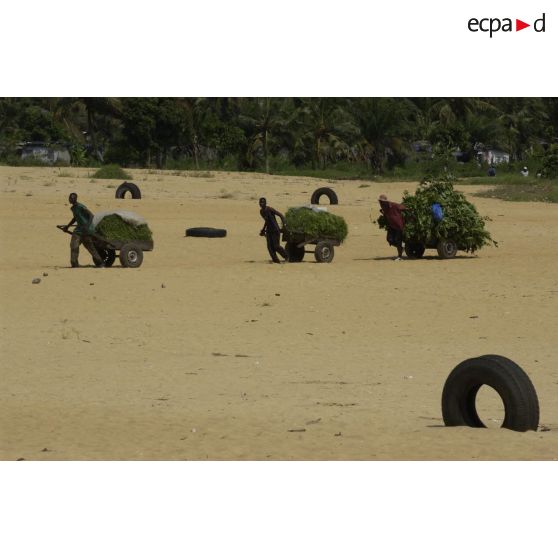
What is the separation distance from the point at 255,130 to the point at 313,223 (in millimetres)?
39961

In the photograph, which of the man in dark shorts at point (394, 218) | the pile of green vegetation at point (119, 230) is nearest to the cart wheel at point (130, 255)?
the pile of green vegetation at point (119, 230)

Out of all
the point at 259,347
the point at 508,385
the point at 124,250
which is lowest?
the point at 259,347

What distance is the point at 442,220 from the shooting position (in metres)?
24.8

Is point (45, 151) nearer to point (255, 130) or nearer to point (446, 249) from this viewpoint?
point (255, 130)

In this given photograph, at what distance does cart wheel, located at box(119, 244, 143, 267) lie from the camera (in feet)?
77.5

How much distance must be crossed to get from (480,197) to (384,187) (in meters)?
5.85

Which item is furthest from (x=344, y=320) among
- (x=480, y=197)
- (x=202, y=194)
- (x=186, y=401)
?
(x=480, y=197)

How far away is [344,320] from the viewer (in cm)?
1825

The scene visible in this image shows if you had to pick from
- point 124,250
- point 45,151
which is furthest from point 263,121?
point 124,250

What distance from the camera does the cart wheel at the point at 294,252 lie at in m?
25.0

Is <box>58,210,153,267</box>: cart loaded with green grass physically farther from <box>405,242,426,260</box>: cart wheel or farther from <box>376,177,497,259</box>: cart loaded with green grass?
<box>405,242,426,260</box>: cart wheel

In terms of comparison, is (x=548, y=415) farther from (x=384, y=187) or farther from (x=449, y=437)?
(x=384, y=187)

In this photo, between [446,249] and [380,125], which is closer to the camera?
[446,249]

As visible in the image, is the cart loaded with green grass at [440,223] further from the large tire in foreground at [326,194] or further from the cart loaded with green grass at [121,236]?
the large tire in foreground at [326,194]
